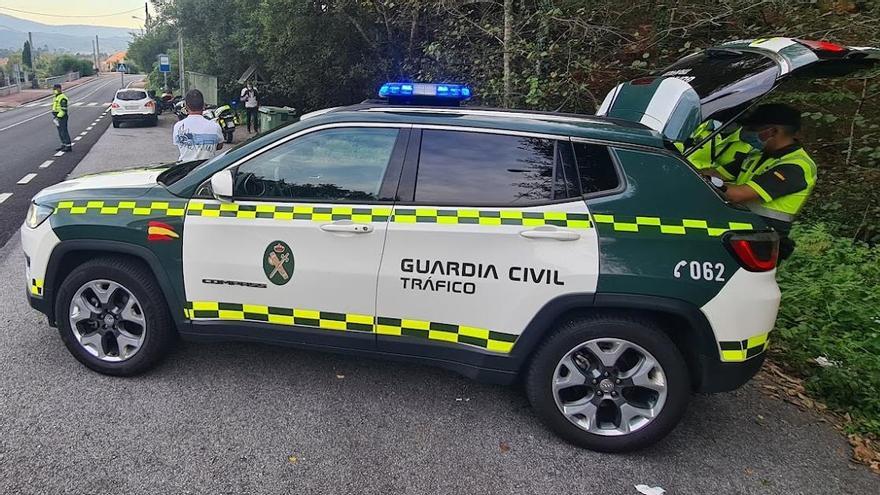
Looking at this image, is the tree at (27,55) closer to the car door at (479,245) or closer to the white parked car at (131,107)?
the white parked car at (131,107)

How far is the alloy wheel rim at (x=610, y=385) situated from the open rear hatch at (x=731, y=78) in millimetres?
1185

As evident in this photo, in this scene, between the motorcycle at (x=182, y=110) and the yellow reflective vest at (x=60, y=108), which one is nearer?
the motorcycle at (x=182, y=110)

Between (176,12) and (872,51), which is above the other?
(176,12)

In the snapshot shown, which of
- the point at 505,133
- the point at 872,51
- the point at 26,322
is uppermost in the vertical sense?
the point at 872,51

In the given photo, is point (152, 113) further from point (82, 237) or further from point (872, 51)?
point (872, 51)

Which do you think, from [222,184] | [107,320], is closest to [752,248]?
[222,184]

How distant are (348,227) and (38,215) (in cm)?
194

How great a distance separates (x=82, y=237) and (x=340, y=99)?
15.6 meters

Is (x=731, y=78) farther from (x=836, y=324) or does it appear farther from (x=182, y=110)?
(x=182, y=110)

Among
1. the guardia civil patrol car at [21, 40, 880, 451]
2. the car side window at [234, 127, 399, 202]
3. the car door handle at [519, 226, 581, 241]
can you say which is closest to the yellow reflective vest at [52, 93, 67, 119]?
the guardia civil patrol car at [21, 40, 880, 451]

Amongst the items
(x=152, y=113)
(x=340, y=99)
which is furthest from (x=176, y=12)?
(x=340, y=99)

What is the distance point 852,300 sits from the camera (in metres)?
4.30

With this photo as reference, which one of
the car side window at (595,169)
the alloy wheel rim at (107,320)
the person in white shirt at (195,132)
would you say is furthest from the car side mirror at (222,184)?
the person in white shirt at (195,132)

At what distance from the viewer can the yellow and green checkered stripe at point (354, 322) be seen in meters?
3.02
